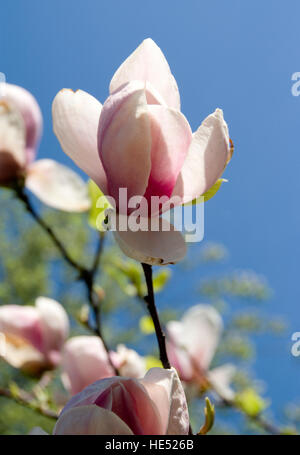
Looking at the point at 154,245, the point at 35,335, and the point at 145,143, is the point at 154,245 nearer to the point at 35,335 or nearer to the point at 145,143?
the point at 145,143

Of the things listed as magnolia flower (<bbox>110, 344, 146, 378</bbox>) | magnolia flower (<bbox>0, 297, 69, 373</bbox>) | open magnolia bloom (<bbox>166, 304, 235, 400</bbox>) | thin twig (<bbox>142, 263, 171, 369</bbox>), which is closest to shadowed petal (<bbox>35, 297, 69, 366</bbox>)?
magnolia flower (<bbox>0, 297, 69, 373</bbox>)

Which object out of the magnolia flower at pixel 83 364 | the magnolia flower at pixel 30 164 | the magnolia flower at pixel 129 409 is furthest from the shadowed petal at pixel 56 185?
the magnolia flower at pixel 129 409

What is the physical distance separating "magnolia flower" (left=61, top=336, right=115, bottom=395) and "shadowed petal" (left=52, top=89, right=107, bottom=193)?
0.27 metres

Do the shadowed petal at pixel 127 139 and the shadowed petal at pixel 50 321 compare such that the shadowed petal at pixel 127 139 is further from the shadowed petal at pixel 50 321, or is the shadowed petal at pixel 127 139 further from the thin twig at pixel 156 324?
the shadowed petal at pixel 50 321

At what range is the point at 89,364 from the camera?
52 centimetres

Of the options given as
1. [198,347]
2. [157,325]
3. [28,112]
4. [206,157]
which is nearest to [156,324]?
[157,325]

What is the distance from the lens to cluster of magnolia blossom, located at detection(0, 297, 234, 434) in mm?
244

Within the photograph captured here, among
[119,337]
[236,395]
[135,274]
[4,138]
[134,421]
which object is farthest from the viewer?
[119,337]

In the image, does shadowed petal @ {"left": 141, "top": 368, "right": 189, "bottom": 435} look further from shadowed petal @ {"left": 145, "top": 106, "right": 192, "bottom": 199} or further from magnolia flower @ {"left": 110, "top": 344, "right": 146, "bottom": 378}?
magnolia flower @ {"left": 110, "top": 344, "right": 146, "bottom": 378}

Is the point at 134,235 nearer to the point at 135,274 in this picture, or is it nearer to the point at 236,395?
the point at 135,274

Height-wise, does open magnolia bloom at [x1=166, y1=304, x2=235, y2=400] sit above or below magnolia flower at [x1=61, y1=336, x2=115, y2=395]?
below

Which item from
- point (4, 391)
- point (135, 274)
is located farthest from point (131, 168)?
point (4, 391)
